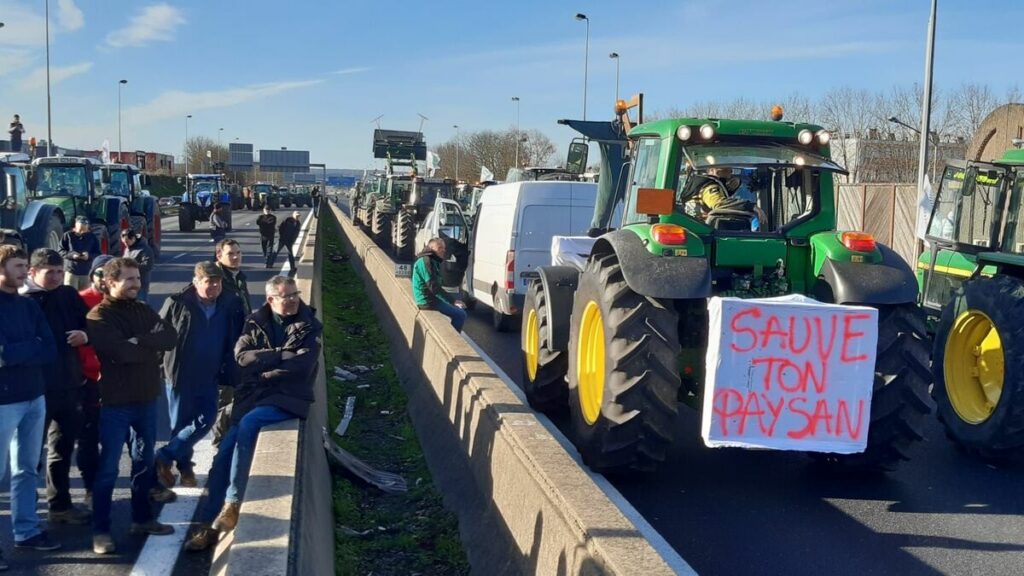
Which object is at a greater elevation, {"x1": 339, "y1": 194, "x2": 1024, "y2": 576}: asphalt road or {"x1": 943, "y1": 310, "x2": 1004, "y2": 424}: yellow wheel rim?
{"x1": 943, "y1": 310, "x2": 1004, "y2": 424}: yellow wheel rim

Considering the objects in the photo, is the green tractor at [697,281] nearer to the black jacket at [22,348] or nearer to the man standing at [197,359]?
the man standing at [197,359]

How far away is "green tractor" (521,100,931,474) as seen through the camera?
643 cm

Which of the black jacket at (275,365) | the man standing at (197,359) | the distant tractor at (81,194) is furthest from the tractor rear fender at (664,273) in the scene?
the distant tractor at (81,194)

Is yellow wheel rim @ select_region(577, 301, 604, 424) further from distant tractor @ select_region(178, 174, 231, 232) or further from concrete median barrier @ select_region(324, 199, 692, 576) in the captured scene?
distant tractor @ select_region(178, 174, 231, 232)

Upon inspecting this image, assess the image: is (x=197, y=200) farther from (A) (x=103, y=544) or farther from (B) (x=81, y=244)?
(A) (x=103, y=544)

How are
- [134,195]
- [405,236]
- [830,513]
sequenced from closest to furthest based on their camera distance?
1. [830,513]
2. [405,236]
3. [134,195]

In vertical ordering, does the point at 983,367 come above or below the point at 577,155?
below

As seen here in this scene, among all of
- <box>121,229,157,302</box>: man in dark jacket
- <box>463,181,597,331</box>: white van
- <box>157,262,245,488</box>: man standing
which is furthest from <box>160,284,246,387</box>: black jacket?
<box>463,181,597,331</box>: white van

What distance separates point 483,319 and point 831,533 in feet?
33.6

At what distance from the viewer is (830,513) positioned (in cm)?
647

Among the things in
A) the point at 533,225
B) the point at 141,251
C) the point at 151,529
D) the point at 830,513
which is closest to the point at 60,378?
the point at 151,529

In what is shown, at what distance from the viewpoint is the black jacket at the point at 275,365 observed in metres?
6.25

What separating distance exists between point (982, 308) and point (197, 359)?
559cm

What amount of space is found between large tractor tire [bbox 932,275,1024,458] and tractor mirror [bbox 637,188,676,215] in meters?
2.62
